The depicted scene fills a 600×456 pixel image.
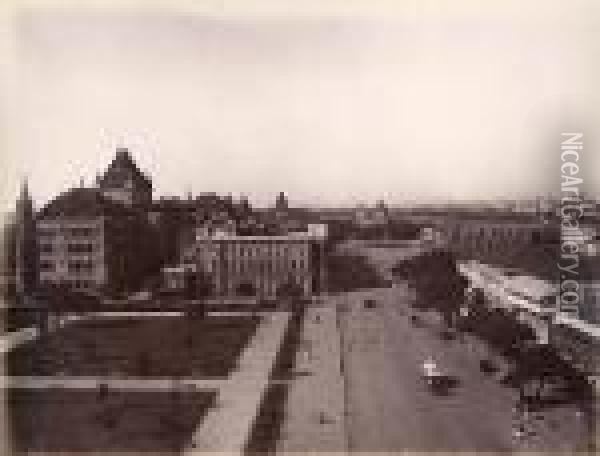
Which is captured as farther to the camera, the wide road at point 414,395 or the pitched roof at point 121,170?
the pitched roof at point 121,170

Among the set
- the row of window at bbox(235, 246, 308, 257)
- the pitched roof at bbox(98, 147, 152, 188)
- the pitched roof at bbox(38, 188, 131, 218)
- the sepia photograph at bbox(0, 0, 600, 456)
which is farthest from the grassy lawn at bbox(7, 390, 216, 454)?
the pitched roof at bbox(98, 147, 152, 188)

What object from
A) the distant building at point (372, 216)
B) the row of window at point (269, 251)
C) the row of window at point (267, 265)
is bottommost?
the row of window at point (267, 265)

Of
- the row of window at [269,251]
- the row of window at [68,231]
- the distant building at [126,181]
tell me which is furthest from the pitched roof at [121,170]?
the row of window at [269,251]

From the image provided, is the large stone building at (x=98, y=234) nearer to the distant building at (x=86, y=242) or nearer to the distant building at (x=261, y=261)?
the distant building at (x=86, y=242)

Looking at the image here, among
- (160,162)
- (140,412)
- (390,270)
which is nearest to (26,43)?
(160,162)

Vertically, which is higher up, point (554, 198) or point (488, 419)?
point (554, 198)

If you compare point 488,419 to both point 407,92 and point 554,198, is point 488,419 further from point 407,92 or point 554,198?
point 407,92

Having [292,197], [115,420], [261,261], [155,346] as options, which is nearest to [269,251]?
[261,261]
